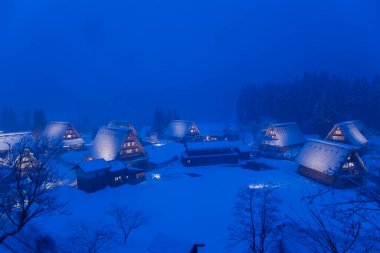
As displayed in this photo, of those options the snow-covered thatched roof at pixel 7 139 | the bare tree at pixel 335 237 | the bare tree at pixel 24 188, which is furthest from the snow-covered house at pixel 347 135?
Result: the snow-covered thatched roof at pixel 7 139

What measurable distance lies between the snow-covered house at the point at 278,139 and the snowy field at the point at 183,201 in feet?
27.8

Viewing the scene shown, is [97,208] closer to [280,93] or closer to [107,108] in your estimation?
[280,93]

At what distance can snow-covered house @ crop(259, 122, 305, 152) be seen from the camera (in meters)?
44.4

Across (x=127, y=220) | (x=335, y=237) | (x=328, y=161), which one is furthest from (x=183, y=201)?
(x=328, y=161)

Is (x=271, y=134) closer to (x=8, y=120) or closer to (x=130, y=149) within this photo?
(x=130, y=149)

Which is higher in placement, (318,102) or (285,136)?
(318,102)

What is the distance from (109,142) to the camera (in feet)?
122

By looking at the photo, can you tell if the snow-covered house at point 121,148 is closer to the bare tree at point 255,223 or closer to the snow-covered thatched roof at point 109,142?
the snow-covered thatched roof at point 109,142

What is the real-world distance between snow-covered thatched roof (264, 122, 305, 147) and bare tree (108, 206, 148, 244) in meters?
31.3

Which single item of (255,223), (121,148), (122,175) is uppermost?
(121,148)

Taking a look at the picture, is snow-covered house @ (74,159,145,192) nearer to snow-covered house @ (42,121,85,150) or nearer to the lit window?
snow-covered house @ (42,121,85,150)

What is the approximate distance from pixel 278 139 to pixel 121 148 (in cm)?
2823

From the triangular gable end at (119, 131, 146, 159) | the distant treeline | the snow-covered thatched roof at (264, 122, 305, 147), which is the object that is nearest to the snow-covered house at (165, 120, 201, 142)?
the snow-covered thatched roof at (264, 122, 305, 147)

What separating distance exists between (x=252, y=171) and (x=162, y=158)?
15.5 m
